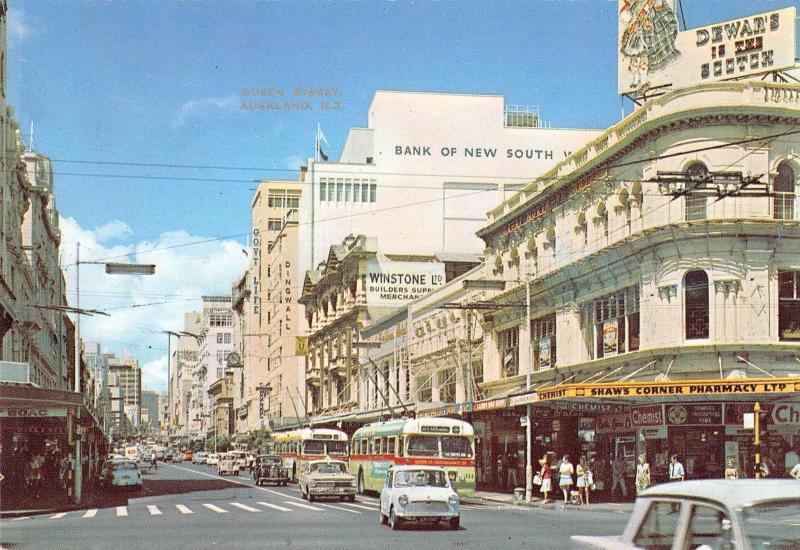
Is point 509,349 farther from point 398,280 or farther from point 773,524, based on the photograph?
point 773,524

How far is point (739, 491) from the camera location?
24.6 ft

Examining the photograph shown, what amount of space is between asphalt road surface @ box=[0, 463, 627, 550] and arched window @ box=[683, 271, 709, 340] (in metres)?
7.77

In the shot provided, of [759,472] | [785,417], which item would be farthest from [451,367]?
[759,472]

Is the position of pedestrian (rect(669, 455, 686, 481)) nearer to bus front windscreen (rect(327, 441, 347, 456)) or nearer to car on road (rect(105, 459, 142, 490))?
bus front windscreen (rect(327, 441, 347, 456))

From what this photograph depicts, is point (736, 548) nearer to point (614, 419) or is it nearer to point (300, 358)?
point (614, 419)

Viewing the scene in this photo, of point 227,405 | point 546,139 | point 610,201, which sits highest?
point 546,139

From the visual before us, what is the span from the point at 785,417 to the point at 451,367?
27770 millimetres

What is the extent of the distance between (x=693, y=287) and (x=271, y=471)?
92.9 ft

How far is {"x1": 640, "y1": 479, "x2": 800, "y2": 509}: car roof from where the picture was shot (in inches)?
289

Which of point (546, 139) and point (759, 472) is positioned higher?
point (546, 139)

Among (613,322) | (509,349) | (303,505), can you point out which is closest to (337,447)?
(509,349)

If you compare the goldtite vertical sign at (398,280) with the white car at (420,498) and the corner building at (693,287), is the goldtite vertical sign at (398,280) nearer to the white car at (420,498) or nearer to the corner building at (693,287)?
the corner building at (693,287)

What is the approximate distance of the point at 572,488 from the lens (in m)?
43.7

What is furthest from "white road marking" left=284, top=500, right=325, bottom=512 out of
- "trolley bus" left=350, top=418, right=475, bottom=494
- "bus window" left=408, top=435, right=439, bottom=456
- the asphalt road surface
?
"bus window" left=408, top=435, right=439, bottom=456
